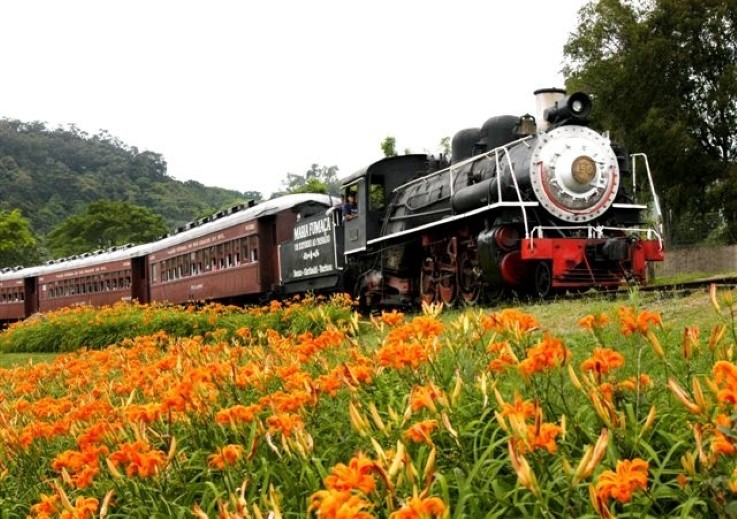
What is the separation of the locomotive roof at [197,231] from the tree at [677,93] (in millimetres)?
14309

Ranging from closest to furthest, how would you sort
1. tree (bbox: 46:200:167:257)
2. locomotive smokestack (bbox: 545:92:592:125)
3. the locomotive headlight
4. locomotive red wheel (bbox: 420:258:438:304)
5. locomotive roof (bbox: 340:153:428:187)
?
the locomotive headlight
locomotive smokestack (bbox: 545:92:592:125)
locomotive red wheel (bbox: 420:258:438:304)
locomotive roof (bbox: 340:153:428:187)
tree (bbox: 46:200:167:257)

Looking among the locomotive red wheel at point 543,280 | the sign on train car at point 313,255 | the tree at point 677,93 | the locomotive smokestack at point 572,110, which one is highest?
the tree at point 677,93

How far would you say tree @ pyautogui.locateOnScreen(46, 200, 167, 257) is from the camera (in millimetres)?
69625

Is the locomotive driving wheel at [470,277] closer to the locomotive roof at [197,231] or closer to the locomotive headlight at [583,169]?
the locomotive headlight at [583,169]

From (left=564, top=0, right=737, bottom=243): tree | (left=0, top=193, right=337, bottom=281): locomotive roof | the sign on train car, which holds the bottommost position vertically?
the sign on train car

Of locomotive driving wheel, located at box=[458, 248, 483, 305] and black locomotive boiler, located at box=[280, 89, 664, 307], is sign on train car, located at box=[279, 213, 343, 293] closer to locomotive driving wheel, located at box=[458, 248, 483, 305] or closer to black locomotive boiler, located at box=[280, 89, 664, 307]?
black locomotive boiler, located at box=[280, 89, 664, 307]

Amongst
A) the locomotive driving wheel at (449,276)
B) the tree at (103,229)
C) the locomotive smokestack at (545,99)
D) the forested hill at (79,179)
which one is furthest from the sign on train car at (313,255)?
the forested hill at (79,179)

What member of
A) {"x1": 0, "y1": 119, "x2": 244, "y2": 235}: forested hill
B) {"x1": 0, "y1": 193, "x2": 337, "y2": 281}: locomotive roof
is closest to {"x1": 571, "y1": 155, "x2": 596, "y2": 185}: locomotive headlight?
{"x1": 0, "y1": 193, "x2": 337, "y2": 281}: locomotive roof

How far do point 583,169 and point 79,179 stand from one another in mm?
95715

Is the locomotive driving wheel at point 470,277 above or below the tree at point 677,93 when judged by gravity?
below

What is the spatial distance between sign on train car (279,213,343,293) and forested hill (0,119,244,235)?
7251 cm

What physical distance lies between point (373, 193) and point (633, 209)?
4911mm

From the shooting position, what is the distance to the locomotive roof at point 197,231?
18734 mm

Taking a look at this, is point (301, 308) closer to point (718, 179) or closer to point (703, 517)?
point (703, 517)
